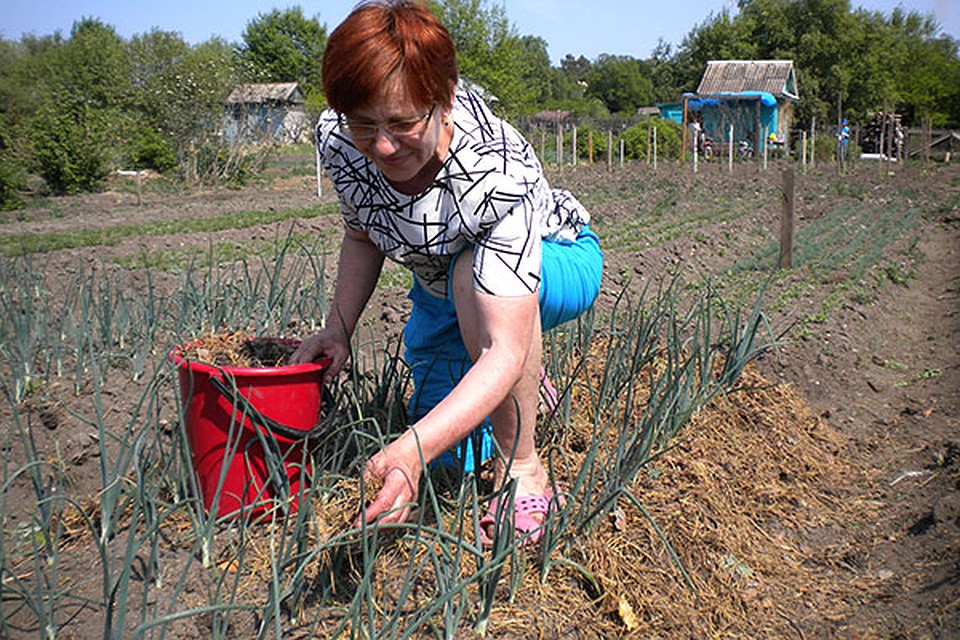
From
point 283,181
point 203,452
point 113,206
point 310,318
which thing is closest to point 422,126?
point 203,452

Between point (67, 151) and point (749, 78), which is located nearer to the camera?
point (67, 151)

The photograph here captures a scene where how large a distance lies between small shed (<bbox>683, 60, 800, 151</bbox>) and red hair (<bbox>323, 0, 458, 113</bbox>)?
2799cm

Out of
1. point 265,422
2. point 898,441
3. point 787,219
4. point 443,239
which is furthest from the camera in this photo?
point 787,219

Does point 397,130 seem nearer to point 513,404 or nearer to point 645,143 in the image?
point 513,404

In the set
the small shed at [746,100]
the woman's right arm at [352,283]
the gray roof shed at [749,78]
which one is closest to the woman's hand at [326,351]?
the woman's right arm at [352,283]

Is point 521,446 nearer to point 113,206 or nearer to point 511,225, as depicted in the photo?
point 511,225

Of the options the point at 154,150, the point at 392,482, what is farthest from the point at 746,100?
the point at 392,482

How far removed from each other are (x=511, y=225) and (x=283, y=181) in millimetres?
16056

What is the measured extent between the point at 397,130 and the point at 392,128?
0.01 meters

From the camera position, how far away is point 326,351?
198cm

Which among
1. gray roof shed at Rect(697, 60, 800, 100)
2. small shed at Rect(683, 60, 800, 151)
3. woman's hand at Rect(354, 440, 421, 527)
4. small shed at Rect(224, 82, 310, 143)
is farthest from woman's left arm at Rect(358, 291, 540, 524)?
gray roof shed at Rect(697, 60, 800, 100)

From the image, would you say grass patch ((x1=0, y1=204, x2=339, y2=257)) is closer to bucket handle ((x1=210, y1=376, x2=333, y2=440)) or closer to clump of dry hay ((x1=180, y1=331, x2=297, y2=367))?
clump of dry hay ((x1=180, y1=331, x2=297, y2=367))

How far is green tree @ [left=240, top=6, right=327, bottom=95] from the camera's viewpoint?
183ft

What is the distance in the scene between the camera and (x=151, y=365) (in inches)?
126
